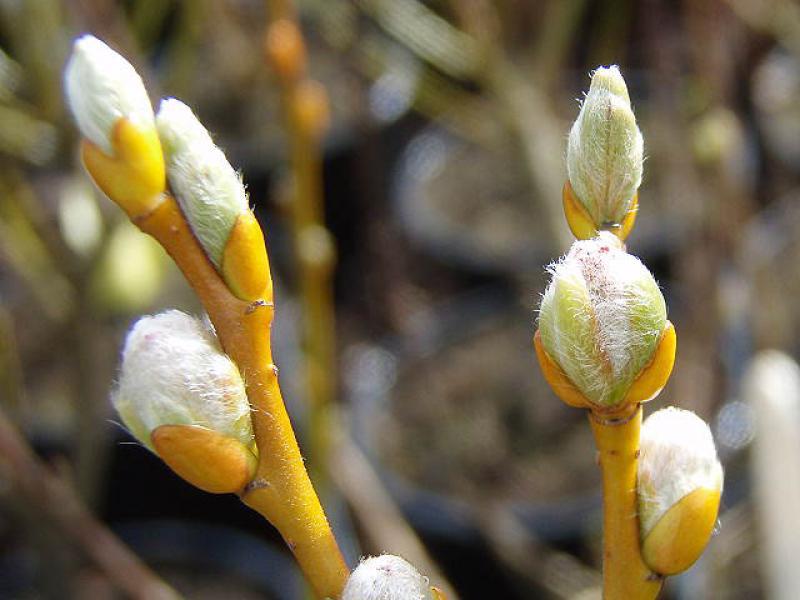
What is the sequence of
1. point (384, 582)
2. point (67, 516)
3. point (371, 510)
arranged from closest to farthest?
point (384, 582)
point (67, 516)
point (371, 510)

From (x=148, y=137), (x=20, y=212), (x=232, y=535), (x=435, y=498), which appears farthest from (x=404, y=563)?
(x=232, y=535)

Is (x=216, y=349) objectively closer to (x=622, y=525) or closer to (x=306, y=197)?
(x=622, y=525)

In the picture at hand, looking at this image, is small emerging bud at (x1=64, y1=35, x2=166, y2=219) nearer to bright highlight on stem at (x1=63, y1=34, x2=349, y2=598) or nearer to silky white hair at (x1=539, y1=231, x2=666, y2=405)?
bright highlight on stem at (x1=63, y1=34, x2=349, y2=598)

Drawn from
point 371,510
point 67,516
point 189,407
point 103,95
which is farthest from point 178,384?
point 371,510

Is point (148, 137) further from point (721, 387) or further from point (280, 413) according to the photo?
point (721, 387)

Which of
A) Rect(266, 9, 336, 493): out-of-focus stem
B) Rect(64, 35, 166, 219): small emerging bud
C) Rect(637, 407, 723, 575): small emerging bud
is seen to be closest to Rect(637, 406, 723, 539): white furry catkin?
Rect(637, 407, 723, 575): small emerging bud
